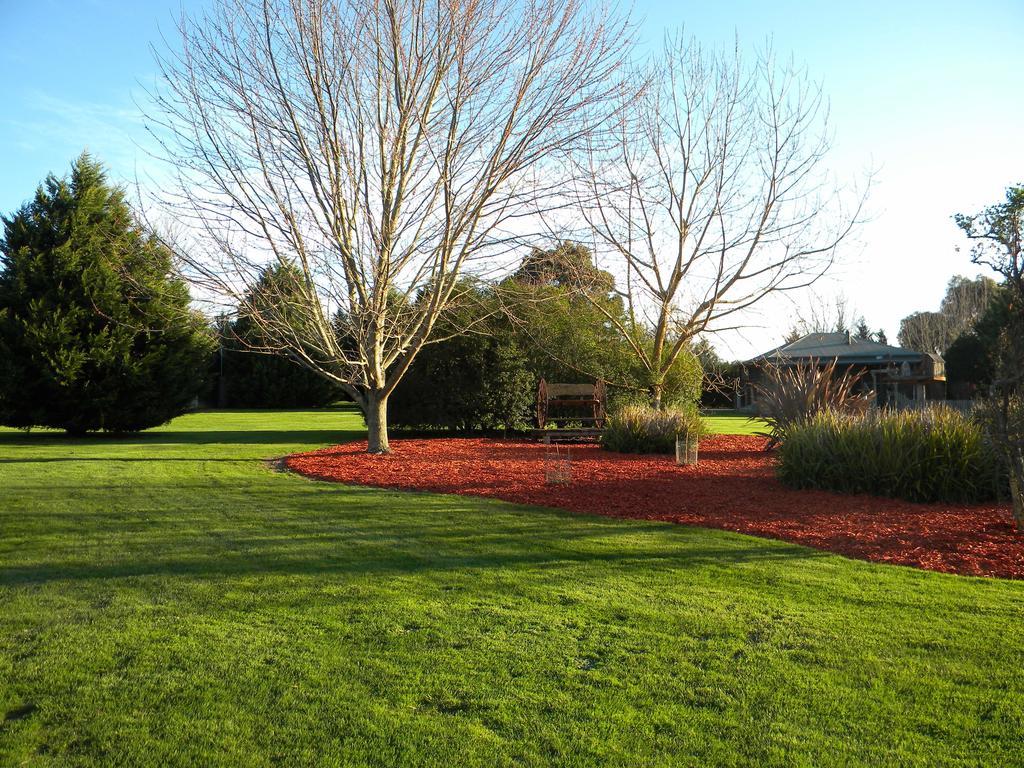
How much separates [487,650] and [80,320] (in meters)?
21.1

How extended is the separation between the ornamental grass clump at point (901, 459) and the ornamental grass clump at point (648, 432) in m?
4.83

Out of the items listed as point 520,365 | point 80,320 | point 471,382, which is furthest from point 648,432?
point 80,320

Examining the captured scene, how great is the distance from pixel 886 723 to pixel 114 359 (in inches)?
878

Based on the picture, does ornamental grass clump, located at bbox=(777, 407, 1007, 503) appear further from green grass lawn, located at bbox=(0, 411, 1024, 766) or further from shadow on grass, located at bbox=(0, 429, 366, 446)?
shadow on grass, located at bbox=(0, 429, 366, 446)

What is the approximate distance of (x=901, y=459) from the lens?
33.5 feet

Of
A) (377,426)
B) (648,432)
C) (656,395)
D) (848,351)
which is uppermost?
(848,351)

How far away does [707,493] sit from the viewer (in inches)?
411

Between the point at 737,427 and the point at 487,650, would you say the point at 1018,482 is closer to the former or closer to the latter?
the point at 487,650

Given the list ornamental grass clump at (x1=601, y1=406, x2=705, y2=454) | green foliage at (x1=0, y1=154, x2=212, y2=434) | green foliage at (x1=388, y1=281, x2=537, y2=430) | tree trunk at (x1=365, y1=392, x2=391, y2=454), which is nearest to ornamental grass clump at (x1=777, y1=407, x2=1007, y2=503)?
ornamental grass clump at (x1=601, y1=406, x2=705, y2=454)

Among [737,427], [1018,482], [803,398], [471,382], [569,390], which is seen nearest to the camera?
[1018,482]

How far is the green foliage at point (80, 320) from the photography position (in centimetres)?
2105

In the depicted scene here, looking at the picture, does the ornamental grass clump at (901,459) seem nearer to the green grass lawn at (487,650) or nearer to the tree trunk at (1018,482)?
the tree trunk at (1018,482)

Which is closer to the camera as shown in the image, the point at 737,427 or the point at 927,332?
the point at 737,427

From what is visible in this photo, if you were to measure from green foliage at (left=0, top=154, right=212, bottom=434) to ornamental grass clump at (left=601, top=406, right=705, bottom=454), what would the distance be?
12085mm
